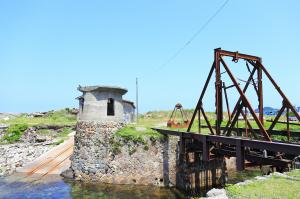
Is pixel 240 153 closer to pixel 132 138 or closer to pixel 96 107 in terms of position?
pixel 132 138

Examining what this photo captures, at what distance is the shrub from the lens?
3703cm

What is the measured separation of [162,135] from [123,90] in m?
4.97

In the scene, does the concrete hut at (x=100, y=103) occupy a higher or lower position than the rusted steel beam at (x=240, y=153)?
higher

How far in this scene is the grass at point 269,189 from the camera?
7.89 metres

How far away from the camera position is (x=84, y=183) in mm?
19844

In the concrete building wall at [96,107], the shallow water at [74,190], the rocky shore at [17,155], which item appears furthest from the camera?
the rocky shore at [17,155]

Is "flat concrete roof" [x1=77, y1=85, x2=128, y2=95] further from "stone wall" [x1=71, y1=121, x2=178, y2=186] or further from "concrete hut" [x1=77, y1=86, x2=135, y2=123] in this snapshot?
"stone wall" [x1=71, y1=121, x2=178, y2=186]

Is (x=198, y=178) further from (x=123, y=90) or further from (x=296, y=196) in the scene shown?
(x=296, y=196)

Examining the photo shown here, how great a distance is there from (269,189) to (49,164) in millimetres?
20187

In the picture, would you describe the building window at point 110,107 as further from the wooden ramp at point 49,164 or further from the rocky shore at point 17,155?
the rocky shore at point 17,155

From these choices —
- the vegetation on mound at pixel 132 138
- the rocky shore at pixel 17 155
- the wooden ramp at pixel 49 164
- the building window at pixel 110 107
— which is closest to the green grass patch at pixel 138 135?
the vegetation on mound at pixel 132 138

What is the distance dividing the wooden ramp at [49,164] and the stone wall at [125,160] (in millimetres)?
3526

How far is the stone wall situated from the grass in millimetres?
10420

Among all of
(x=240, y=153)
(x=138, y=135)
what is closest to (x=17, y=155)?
(x=138, y=135)
